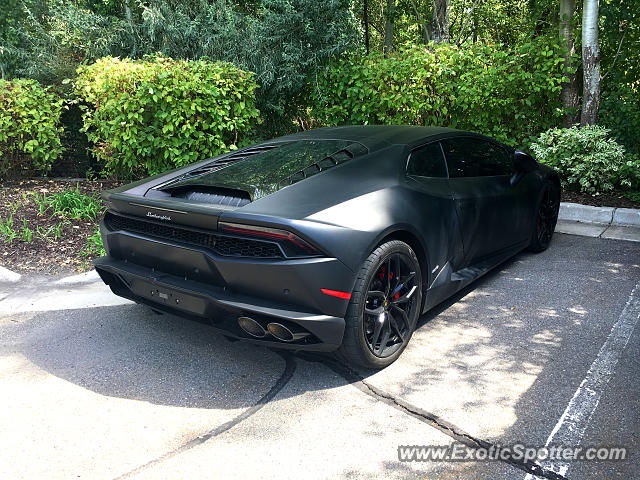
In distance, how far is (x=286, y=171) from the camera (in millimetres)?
3428

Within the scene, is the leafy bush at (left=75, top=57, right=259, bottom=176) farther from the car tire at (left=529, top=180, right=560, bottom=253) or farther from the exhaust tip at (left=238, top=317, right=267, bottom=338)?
the exhaust tip at (left=238, top=317, right=267, bottom=338)

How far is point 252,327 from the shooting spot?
115 inches

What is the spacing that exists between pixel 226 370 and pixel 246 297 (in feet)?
2.14

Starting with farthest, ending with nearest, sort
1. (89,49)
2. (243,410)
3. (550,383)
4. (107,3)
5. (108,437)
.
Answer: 1. (107,3)
2. (89,49)
3. (550,383)
4. (243,410)
5. (108,437)

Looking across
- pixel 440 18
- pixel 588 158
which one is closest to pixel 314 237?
pixel 588 158

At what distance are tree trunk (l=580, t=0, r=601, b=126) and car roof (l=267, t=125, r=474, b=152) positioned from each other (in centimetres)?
417

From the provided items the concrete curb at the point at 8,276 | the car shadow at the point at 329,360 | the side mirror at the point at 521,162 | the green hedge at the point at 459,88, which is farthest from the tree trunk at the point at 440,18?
the concrete curb at the point at 8,276

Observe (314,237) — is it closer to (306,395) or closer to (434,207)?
(306,395)

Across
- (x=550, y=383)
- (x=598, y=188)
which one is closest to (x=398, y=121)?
(x=598, y=188)

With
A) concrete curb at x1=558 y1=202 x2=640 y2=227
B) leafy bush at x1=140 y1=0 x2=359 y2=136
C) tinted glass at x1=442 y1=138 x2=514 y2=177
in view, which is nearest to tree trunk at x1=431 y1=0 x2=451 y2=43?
leafy bush at x1=140 y1=0 x2=359 y2=136

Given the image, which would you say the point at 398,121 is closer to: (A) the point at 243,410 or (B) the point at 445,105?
(B) the point at 445,105

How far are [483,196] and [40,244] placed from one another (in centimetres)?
457

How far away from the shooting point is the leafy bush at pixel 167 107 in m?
6.48

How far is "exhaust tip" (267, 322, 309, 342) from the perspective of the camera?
9.27 ft
